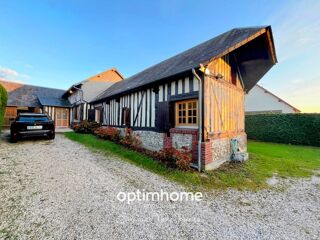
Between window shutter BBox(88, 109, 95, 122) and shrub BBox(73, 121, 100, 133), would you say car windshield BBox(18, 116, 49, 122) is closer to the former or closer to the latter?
shrub BBox(73, 121, 100, 133)

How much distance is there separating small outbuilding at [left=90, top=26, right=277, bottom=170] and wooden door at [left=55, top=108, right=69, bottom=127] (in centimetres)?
1289

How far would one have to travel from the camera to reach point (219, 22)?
8.62 metres

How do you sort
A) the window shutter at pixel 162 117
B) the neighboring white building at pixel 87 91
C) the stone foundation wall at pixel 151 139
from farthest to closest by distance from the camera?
the neighboring white building at pixel 87 91
the stone foundation wall at pixel 151 139
the window shutter at pixel 162 117

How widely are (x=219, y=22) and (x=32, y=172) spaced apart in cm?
1047

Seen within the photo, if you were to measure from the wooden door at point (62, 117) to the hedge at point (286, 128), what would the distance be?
18903 mm

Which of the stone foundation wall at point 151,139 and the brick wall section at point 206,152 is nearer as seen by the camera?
the brick wall section at point 206,152

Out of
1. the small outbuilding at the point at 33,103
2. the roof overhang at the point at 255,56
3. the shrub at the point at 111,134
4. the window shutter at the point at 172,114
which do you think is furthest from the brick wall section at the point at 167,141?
the small outbuilding at the point at 33,103

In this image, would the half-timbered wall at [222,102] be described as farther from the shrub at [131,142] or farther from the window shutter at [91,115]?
the window shutter at [91,115]

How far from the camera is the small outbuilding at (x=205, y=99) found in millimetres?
5023

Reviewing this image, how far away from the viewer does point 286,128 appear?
1158 centimetres

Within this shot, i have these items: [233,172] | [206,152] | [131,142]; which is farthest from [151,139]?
[233,172]

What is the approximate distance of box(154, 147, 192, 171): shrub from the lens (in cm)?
475

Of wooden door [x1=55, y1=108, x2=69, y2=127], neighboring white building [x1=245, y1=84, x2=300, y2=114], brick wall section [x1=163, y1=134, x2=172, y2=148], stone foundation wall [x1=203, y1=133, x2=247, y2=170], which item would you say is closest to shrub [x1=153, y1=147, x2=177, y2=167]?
brick wall section [x1=163, y1=134, x2=172, y2=148]

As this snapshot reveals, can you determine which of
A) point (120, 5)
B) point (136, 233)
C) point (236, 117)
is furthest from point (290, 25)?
point (136, 233)
